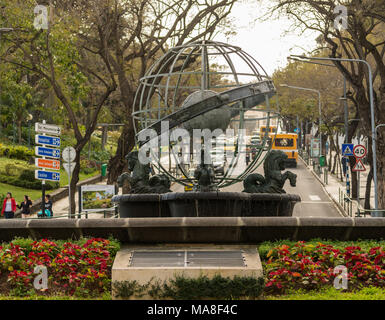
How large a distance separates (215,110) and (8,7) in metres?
14.1

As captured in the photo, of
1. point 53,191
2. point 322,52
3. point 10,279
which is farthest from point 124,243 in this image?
point 322,52

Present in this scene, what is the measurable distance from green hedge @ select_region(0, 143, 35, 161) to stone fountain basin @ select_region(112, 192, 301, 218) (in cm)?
2994

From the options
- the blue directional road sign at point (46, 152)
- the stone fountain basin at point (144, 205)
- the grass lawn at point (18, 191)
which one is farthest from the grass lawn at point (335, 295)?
the grass lawn at point (18, 191)

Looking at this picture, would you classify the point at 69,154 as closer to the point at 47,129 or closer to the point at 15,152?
the point at 47,129

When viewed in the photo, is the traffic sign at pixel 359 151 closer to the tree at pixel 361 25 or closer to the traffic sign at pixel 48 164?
the tree at pixel 361 25

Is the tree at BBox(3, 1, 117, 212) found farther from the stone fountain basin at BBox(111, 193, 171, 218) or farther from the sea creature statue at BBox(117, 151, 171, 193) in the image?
the stone fountain basin at BBox(111, 193, 171, 218)

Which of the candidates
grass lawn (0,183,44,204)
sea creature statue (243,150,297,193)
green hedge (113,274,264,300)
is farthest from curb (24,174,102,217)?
green hedge (113,274,264,300)

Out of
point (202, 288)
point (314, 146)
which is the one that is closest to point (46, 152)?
point (202, 288)

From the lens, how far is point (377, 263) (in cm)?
1036

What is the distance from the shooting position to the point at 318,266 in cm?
1011

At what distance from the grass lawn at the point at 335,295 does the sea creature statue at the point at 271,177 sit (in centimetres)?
319

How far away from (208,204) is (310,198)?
89.3 ft
